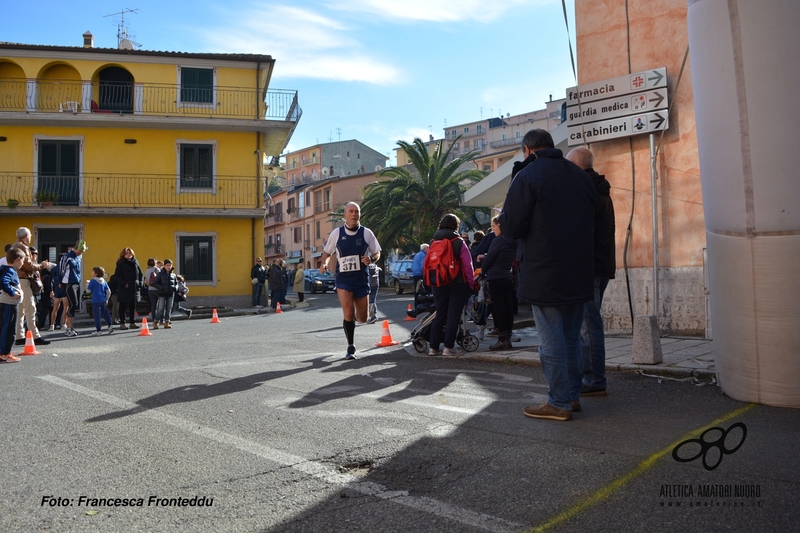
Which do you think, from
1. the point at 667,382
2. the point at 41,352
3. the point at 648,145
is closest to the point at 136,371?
the point at 41,352

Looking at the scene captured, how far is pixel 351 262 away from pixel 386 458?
5.14m

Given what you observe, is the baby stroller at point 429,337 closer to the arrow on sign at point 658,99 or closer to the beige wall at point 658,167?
the beige wall at point 658,167

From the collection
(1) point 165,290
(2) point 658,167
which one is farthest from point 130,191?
(2) point 658,167

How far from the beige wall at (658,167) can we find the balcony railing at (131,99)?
20.8m

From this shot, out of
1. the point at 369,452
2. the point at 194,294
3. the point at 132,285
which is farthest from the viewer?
the point at 194,294

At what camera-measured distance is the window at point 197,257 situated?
95.3 feet

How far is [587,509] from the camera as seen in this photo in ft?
10.6

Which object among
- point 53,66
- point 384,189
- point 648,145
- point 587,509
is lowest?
point 587,509

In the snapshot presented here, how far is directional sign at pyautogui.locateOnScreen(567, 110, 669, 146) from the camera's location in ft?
31.9

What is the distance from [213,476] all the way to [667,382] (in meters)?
4.34

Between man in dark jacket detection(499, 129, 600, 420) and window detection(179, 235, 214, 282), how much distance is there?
2563 cm

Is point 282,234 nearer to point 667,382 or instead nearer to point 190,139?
point 190,139

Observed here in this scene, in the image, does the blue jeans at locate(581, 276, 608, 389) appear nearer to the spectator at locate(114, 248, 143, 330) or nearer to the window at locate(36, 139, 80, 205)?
the spectator at locate(114, 248, 143, 330)

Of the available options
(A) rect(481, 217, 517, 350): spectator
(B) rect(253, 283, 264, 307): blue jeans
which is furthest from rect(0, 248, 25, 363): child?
(B) rect(253, 283, 264, 307): blue jeans
